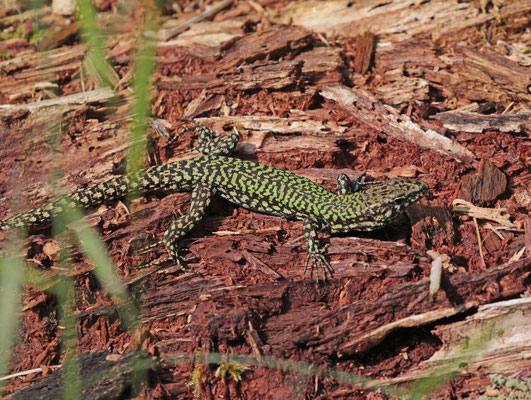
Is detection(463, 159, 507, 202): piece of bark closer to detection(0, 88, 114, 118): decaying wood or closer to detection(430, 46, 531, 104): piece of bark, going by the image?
detection(430, 46, 531, 104): piece of bark

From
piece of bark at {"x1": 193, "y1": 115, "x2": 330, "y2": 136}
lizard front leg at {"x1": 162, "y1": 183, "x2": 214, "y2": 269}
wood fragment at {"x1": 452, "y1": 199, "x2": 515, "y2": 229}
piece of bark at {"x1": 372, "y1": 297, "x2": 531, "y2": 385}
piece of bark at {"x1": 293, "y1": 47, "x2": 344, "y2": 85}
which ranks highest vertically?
piece of bark at {"x1": 293, "y1": 47, "x2": 344, "y2": 85}

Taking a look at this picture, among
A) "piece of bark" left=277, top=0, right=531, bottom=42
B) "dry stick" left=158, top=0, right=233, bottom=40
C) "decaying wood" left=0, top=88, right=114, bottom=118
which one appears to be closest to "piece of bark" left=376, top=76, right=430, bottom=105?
"piece of bark" left=277, top=0, right=531, bottom=42

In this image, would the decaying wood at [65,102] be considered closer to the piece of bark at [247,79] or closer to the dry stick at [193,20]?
the piece of bark at [247,79]

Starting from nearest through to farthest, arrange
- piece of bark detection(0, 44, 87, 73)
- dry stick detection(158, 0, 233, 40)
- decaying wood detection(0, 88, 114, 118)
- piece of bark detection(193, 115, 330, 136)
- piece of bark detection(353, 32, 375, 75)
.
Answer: piece of bark detection(193, 115, 330, 136)
decaying wood detection(0, 88, 114, 118)
piece of bark detection(353, 32, 375, 75)
piece of bark detection(0, 44, 87, 73)
dry stick detection(158, 0, 233, 40)

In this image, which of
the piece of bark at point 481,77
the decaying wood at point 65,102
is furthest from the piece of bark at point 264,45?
the piece of bark at point 481,77

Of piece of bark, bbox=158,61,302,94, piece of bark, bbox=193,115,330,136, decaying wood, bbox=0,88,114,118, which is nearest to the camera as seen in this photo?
piece of bark, bbox=193,115,330,136

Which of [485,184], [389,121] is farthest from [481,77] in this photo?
[485,184]

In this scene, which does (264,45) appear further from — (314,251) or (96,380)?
(96,380)
